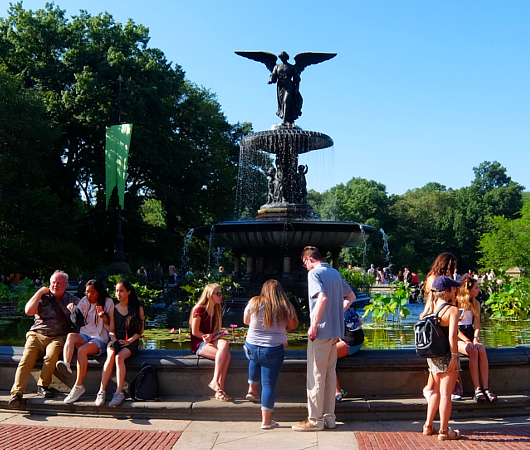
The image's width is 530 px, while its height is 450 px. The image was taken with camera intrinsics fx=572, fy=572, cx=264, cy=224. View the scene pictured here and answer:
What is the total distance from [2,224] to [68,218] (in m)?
3.35

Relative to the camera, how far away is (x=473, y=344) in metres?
5.96

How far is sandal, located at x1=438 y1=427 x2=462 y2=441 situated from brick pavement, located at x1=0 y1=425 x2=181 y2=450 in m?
2.42

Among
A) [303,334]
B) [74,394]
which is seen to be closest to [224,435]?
[74,394]

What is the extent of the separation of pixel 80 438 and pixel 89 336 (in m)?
1.35

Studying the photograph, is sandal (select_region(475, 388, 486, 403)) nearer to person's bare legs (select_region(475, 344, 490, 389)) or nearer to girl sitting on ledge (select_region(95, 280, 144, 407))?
person's bare legs (select_region(475, 344, 490, 389))

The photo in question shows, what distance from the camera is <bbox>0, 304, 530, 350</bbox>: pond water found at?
9.05 metres

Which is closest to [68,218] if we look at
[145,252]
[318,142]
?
[145,252]

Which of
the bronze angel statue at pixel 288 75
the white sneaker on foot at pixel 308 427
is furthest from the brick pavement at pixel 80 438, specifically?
the bronze angel statue at pixel 288 75

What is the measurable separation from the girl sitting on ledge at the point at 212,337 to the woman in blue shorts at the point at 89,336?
0.98 meters

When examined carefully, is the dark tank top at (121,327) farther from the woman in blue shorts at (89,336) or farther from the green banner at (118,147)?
the green banner at (118,147)

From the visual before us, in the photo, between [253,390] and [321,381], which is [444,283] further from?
[253,390]

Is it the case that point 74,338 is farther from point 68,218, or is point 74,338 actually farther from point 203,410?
point 68,218

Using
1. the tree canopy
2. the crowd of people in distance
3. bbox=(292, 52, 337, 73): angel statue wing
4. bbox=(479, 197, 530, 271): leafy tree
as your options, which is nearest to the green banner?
bbox=(292, 52, 337, 73): angel statue wing

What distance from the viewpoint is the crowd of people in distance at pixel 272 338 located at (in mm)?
5379
